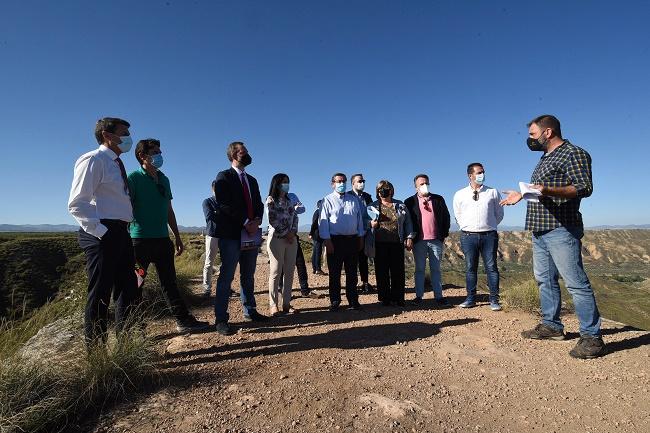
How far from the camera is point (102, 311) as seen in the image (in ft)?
9.50

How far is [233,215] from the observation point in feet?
13.1

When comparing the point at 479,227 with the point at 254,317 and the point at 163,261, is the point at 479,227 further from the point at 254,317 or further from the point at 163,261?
the point at 163,261

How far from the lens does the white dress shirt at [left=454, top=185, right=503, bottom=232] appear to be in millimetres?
5188

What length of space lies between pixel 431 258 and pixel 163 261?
4180mm

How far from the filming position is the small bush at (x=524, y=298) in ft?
16.4

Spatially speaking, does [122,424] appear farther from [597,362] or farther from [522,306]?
[522,306]

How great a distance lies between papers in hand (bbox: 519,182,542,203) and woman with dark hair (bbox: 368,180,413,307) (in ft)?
7.88

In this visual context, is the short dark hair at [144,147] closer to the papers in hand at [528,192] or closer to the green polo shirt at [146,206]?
the green polo shirt at [146,206]

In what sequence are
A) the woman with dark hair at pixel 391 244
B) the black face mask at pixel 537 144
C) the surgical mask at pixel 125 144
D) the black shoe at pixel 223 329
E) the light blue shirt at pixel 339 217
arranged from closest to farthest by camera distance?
the surgical mask at pixel 125 144, the black face mask at pixel 537 144, the black shoe at pixel 223 329, the light blue shirt at pixel 339 217, the woman with dark hair at pixel 391 244

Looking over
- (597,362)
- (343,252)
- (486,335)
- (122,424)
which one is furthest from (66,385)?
(597,362)

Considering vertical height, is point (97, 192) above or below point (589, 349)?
above

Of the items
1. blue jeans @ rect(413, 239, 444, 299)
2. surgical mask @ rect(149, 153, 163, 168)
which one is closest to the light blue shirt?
blue jeans @ rect(413, 239, 444, 299)

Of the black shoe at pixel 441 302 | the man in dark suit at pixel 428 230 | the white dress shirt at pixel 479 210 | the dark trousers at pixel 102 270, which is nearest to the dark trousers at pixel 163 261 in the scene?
the dark trousers at pixel 102 270

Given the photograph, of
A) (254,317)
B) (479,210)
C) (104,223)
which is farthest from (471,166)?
(104,223)
